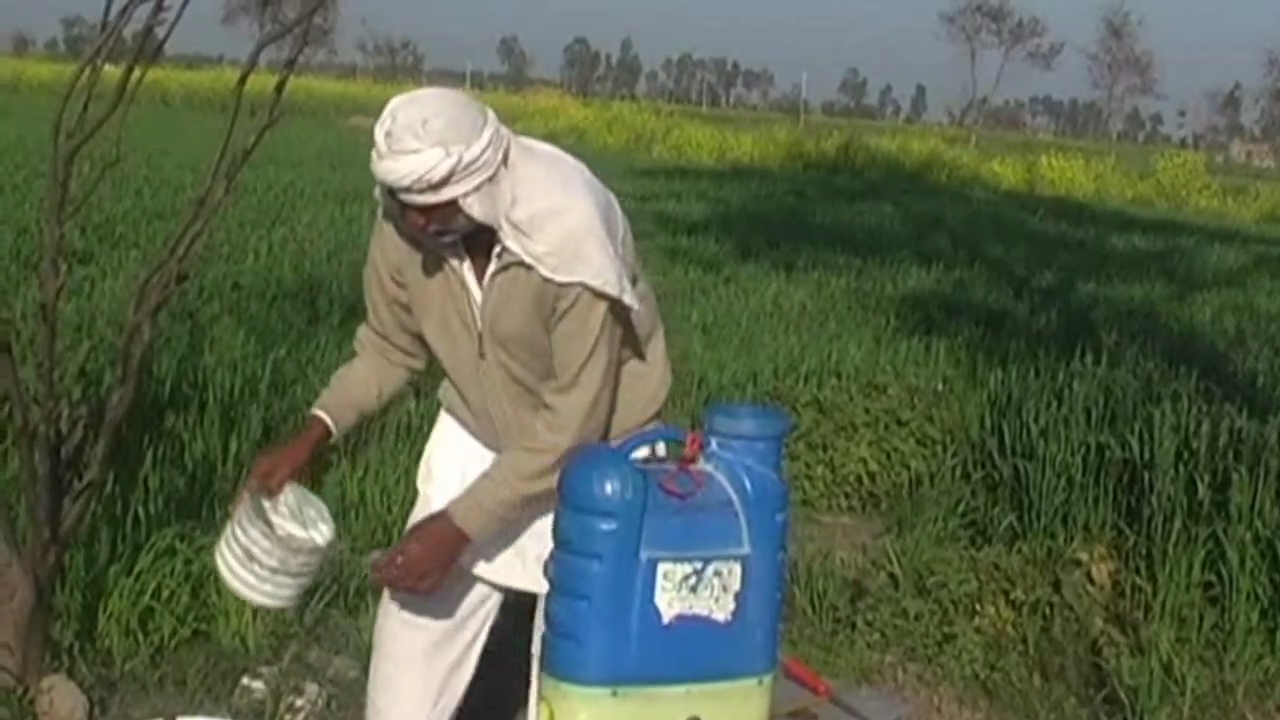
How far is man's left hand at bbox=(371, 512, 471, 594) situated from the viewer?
337 centimetres

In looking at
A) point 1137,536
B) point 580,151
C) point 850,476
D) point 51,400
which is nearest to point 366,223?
point 850,476

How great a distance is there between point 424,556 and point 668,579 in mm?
418

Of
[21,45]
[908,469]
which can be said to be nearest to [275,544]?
[908,469]

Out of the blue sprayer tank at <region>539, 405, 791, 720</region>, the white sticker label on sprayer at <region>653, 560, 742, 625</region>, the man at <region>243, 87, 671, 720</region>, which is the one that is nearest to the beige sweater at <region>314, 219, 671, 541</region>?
the man at <region>243, 87, 671, 720</region>

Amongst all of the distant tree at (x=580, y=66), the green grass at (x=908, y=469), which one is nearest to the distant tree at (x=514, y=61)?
the distant tree at (x=580, y=66)

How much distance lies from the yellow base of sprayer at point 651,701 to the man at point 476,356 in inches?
11.9

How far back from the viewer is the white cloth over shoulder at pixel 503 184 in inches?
126

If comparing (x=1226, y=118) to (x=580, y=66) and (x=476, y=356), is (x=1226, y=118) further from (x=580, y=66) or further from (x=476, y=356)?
(x=476, y=356)

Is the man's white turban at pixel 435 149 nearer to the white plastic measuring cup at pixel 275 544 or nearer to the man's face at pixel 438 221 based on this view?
the man's face at pixel 438 221

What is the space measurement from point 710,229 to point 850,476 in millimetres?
9442

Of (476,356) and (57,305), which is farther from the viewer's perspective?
(57,305)

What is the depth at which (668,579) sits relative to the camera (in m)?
3.20

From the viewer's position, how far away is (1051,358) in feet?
25.8

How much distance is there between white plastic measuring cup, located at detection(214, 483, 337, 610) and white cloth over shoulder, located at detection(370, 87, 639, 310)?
27.1 inches
